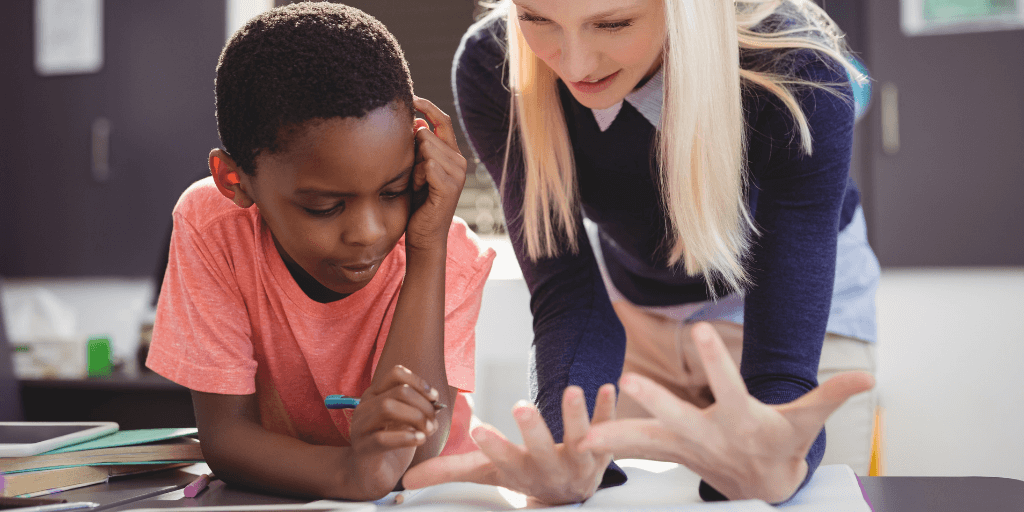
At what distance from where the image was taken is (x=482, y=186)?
268 cm

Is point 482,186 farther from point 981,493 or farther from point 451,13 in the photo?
point 981,493

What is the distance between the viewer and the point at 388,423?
2.20 feet

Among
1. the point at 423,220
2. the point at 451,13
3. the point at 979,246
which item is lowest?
the point at 979,246

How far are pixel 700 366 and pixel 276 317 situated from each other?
63 centimetres

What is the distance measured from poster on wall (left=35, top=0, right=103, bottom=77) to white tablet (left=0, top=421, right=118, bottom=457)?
8.12 ft

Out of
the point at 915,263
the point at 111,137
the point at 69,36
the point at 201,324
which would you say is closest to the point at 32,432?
the point at 201,324

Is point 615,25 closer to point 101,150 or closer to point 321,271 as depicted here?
point 321,271

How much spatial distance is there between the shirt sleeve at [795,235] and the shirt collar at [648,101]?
12cm

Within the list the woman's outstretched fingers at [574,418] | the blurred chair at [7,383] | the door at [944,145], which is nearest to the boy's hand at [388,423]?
the woman's outstretched fingers at [574,418]

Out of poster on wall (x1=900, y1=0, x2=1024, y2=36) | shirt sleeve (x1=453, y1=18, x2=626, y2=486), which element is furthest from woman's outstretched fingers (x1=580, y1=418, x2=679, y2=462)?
poster on wall (x1=900, y1=0, x2=1024, y2=36)

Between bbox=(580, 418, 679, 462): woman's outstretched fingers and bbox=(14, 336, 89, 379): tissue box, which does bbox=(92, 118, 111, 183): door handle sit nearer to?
bbox=(14, 336, 89, 379): tissue box

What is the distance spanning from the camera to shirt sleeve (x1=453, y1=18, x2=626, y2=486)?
916 mm

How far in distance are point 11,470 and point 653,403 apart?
60 cm

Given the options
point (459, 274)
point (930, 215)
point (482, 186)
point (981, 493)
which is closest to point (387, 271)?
point (459, 274)
